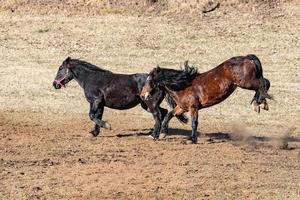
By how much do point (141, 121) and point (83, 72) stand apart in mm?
2873

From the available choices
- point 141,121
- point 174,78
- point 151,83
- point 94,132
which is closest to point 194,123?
point 174,78

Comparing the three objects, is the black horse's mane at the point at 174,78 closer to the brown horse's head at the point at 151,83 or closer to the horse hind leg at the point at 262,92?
the brown horse's head at the point at 151,83

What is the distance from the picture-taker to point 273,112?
19984mm

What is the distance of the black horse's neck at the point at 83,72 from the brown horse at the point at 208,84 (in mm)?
1156

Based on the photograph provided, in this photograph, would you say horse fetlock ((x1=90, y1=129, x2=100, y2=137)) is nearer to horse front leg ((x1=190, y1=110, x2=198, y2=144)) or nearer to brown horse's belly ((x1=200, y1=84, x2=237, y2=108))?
horse front leg ((x1=190, y1=110, x2=198, y2=144))

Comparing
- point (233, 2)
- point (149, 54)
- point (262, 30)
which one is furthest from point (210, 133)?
point (233, 2)

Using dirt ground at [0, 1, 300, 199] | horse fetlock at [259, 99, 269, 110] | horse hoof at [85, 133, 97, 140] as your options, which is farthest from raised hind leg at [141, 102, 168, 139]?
horse fetlock at [259, 99, 269, 110]

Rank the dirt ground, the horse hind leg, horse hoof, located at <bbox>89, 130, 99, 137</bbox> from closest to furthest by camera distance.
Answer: the dirt ground
the horse hind leg
horse hoof, located at <bbox>89, 130, 99, 137</bbox>

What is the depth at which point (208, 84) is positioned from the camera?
15.5 m

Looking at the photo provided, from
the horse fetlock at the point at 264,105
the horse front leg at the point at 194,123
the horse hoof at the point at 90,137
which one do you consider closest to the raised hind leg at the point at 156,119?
the horse front leg at the point at 194,123

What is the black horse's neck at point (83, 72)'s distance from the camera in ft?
53.5

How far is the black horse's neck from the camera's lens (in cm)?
1631

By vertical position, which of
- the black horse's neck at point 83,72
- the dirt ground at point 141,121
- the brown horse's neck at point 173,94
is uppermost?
the black horse's neck at point 83,72

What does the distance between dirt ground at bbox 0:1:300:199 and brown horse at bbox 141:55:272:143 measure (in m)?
0.76
